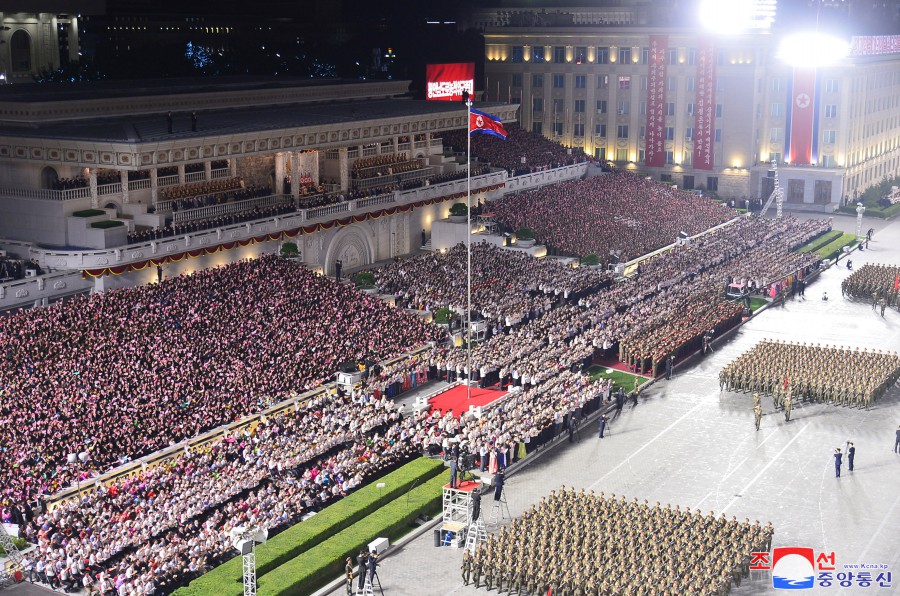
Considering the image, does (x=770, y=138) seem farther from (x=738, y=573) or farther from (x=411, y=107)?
(x=738, y=573)

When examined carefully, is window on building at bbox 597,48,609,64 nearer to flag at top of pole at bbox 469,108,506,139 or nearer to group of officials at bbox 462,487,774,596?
flag at top of pole at bbox 469,108,506,139

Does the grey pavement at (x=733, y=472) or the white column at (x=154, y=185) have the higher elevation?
the white column at (x=154, y=185)

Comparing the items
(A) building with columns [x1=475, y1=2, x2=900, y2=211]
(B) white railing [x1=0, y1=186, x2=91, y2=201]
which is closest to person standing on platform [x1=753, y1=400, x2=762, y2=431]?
(B) white railing [x1=0, y1=186, x2=91, y2=201]

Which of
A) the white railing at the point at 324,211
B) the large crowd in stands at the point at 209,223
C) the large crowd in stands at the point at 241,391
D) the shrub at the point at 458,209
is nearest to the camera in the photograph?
the large crowd in stands at the point at 241,391

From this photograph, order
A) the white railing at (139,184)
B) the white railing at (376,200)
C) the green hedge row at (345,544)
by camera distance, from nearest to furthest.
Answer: the green hedge row at (345,544)
the white railing at (139,184)
the white railing at (376,200)

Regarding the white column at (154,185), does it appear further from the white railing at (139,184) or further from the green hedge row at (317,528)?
the green hedge row at (317,528)

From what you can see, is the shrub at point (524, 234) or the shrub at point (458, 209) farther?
the shrub at point (458, 209)

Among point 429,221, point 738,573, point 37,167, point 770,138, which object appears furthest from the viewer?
point 770,138

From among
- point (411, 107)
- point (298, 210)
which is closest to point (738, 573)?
point (298, 210)

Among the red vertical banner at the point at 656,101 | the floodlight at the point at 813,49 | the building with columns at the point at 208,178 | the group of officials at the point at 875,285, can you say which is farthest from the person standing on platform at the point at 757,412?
the red vertical banner at the point at 656,101
